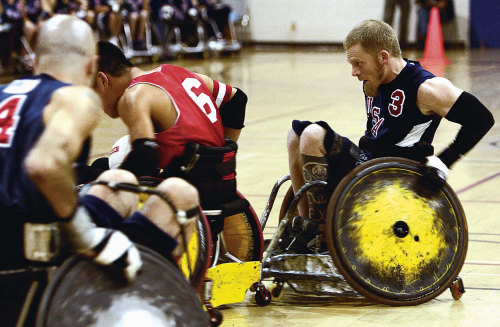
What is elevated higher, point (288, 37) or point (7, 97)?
point (7, 97)

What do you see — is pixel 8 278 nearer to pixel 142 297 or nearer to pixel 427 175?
pixel 142 297

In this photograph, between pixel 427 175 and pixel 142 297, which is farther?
pixel 427 175

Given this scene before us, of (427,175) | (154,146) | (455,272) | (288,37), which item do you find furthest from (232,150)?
(288,37)

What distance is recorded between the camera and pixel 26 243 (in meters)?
2.60

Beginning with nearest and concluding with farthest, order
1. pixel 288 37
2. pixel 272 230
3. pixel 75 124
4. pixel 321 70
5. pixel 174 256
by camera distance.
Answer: pixel 75 124
pixel 174 256
pixel 272 230
pixel 321 70
pixel 288 37

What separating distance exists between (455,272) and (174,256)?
1472 millimetres

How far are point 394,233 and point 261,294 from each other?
68 centimetres

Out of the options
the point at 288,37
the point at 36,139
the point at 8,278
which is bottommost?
the point at 288,37

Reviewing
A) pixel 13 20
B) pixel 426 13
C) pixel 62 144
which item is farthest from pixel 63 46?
pixel 426 13

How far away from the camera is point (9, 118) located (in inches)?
101

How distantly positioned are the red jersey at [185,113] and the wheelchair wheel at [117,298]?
1.04 meters

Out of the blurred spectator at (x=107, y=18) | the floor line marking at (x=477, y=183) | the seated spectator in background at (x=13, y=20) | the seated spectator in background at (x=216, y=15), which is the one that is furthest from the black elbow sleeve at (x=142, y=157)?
the seated spectator in background at (x=216, y=15)

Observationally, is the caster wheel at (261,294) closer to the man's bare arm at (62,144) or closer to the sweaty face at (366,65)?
the sweaty face at (366,65)

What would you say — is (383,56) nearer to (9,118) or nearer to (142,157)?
(142,157)
